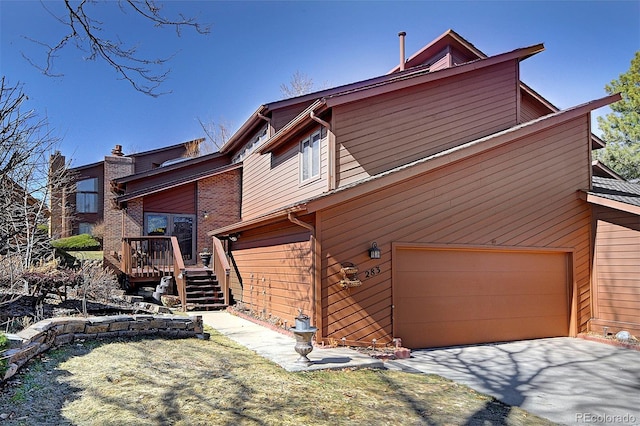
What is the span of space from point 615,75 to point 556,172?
625 inches

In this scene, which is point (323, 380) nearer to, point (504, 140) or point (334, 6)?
point (504, 140)

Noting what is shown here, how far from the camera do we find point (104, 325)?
24.5 feet

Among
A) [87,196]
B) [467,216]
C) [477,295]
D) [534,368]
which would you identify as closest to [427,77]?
[467,216]

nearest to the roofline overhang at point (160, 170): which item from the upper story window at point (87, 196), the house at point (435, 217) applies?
the house at point (435, 217)

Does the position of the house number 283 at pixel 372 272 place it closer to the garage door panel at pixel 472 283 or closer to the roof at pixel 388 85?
the garage door panel at pixel 472 283

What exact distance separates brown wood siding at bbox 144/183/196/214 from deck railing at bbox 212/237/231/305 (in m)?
2.90

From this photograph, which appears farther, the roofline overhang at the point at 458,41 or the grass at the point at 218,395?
the roofline overhang at the point at 458,41

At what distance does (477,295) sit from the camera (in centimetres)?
940

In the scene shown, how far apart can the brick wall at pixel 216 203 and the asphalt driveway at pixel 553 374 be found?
35.0ft

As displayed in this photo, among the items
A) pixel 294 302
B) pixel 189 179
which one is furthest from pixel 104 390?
pixel 189 179

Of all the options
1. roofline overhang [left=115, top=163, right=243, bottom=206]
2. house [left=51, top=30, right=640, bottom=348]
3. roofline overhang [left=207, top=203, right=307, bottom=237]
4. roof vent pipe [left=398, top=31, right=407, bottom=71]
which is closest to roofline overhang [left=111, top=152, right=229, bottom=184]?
roofline overhang [left=115, top=163, right=243, bottom=206]

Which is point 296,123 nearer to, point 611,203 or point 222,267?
point 222,267

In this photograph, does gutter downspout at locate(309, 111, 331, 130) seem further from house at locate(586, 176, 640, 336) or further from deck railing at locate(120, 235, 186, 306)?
deck railing at locate(120, 235, 186, 306)

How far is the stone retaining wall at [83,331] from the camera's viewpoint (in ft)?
17.8
